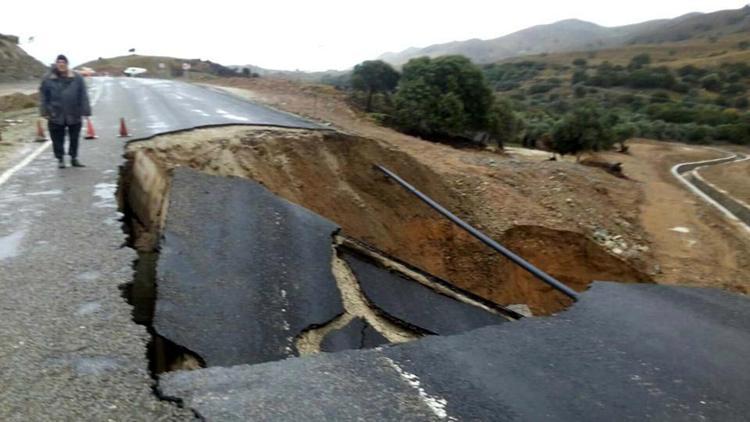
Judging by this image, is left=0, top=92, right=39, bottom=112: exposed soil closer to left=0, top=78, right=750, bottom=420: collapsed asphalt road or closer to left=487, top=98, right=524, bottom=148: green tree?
left=0, top=78, right=750, bottom=420: collapsed asphalt road

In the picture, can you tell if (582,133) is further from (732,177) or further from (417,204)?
(417,204)

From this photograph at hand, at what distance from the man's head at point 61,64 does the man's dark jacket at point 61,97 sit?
0.08 meters

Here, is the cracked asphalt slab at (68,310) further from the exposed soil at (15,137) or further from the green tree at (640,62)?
the green tree at (640,62)

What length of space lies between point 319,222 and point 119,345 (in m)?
3.56

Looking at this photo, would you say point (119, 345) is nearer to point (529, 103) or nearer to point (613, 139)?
point (613, 139)

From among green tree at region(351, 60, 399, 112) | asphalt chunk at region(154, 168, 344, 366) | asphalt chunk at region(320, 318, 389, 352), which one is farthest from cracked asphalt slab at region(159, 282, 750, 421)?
green tree at region(351, 60, 399, 112)

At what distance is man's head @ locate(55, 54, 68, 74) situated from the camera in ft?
26.1

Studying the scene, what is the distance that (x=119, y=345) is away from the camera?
→ 11.5 ft

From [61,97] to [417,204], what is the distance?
274 inches

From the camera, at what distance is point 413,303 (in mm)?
6586

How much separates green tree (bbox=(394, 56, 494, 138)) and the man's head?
20982 millimetres

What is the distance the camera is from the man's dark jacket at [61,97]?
26.2 ft

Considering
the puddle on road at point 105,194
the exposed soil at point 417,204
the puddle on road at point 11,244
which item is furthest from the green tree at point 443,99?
the puddle on road at point 11,244

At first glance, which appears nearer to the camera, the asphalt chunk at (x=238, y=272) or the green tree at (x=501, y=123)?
the asphalt chunk at (x=238, y=272)
